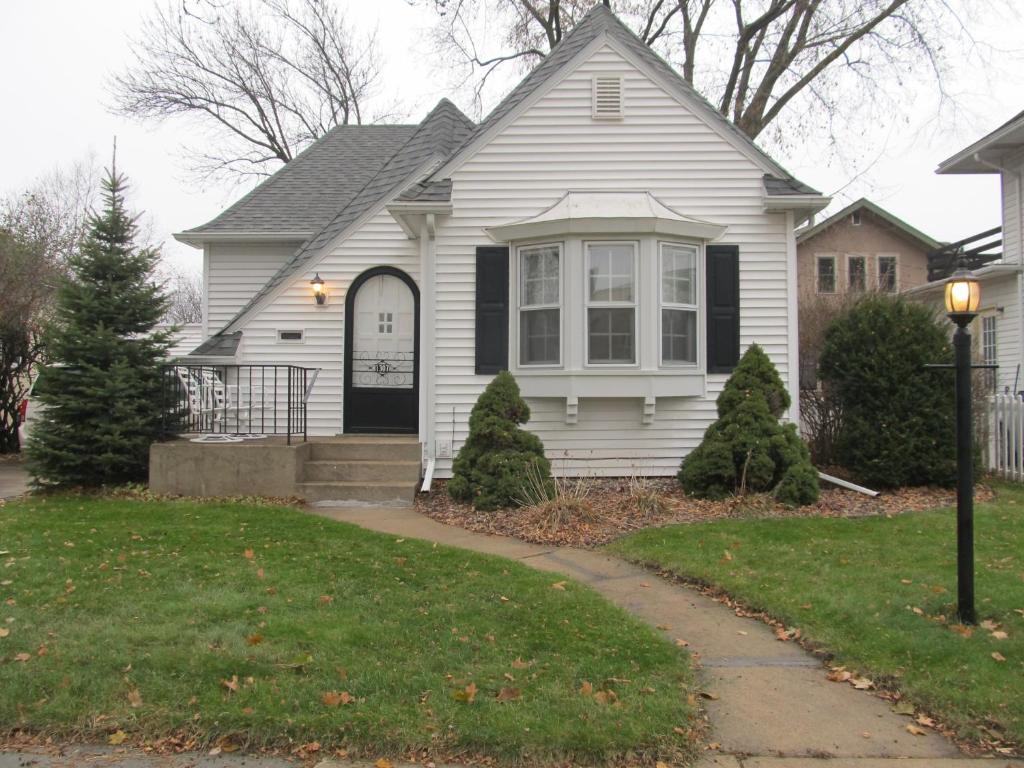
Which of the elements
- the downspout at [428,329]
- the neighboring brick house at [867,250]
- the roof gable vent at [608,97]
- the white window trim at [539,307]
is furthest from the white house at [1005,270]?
the neighboring brick house at [867,250]

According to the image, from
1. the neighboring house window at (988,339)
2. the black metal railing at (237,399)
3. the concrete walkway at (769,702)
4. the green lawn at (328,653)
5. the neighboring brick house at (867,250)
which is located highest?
the neighboring brick house at (867,250)

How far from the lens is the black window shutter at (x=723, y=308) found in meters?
9.46

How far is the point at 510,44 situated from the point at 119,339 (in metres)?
16.1

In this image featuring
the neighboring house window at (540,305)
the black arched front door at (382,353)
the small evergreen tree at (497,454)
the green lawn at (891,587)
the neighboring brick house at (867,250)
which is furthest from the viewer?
the neighboring brick house at (867,250)

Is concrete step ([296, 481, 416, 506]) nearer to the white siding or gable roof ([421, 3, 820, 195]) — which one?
gable roof ([421, 3, 820, 195])

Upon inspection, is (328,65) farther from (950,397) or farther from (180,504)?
(950,397)

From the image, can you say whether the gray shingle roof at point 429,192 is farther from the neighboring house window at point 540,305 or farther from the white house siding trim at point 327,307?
the neighboring house window at point 540,305

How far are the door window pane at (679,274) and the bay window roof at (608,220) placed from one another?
0.71 feet

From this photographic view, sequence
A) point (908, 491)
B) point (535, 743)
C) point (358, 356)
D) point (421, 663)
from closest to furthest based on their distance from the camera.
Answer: point (535, 743)
point (421, 663)
point (908, 491)
point (358, 356)

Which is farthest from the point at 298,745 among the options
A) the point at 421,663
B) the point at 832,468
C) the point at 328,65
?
the point at 328,65

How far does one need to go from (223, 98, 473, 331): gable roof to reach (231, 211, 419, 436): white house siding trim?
18cm

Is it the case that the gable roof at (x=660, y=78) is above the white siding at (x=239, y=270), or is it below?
above

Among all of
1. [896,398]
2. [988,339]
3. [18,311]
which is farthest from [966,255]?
[18,311]

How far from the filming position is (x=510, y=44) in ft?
69.4
